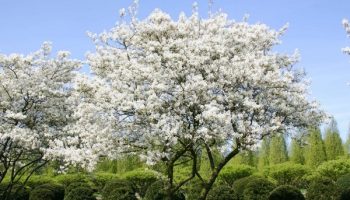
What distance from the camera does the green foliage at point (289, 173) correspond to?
43.0m

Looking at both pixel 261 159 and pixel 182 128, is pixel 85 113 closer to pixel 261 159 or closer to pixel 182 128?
pixel 182 128

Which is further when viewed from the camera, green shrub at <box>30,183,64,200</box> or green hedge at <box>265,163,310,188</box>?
green hedge at <box>265,163,310,188</box>

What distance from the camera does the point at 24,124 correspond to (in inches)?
846

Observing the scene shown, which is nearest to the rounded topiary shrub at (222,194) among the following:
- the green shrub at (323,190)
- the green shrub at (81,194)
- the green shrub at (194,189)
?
the green shrub at (194,189)

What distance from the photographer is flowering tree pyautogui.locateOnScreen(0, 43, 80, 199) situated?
2073 cm

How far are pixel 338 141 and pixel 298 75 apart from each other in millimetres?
32293

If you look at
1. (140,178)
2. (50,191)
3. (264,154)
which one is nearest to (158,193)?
(50,191)

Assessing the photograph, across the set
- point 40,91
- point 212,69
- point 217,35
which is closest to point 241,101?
point 212,69

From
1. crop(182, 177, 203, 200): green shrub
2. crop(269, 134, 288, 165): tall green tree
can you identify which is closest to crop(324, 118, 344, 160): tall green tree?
crop(269, 134, 288, 165): tall green tree

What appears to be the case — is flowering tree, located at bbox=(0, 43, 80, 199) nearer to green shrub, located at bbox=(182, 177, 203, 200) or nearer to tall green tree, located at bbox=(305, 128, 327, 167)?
green shrub, located at bbox=(182, 177, 203, 200)

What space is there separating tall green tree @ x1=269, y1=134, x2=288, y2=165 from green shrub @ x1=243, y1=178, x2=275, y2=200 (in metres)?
27.8

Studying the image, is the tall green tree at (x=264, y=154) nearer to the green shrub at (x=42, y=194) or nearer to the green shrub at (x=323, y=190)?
the green shrub at (x=42, y=194)

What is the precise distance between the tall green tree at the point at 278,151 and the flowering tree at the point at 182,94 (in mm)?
34251

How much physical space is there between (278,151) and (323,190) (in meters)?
30.2
